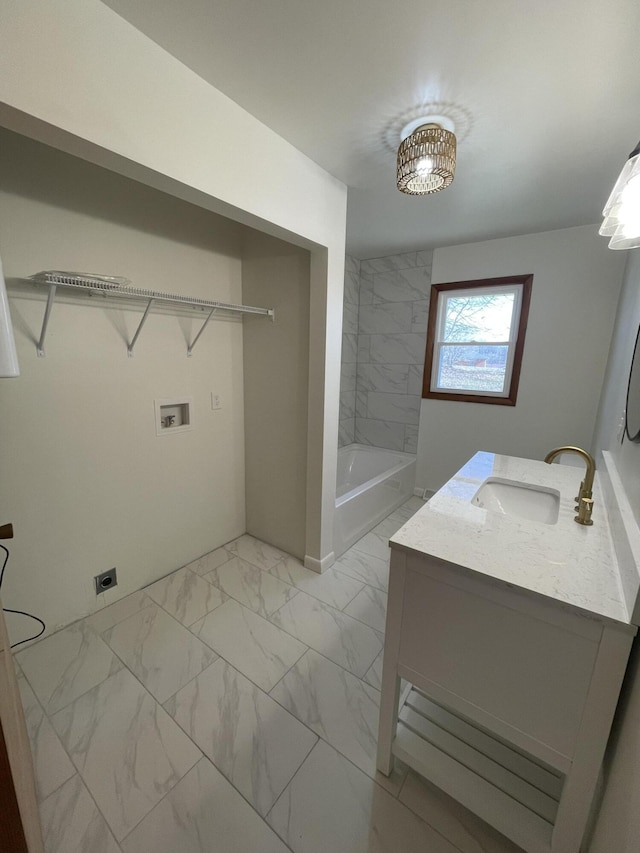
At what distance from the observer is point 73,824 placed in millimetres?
1049

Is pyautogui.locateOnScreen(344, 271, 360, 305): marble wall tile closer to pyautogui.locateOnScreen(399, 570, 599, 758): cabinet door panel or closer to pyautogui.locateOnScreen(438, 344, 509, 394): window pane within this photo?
pyautogui.locateOnScreen(438, 344, 509, 394): window pane

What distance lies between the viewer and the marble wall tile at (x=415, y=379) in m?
3.38

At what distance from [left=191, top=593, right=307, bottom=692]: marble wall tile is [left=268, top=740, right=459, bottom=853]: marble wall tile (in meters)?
0.39

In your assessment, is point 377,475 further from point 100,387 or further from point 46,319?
point 46,319

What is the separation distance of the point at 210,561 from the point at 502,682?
1.93 metres

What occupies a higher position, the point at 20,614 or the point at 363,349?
the point at 363,349

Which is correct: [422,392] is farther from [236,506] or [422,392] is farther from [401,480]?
[236,506]

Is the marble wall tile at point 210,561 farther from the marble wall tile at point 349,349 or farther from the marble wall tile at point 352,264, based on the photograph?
the marble wall tile at point 352,264

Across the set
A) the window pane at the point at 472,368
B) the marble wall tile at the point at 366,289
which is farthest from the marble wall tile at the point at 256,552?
the marble wall tile at the point at 366,289

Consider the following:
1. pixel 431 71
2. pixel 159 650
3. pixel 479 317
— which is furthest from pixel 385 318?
pixel 159 650

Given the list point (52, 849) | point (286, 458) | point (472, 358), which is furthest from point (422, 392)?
point (52, 849)

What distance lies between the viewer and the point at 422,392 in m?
3.37

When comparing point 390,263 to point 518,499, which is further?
point 390,263

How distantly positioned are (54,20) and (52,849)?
7.55 feet
